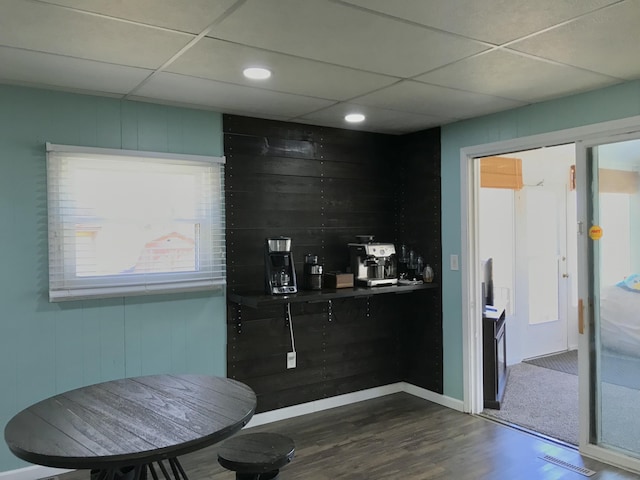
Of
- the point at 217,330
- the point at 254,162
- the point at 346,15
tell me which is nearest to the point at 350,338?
the point at 217,330

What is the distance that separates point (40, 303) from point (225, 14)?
219cm

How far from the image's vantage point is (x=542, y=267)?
20.2 feet

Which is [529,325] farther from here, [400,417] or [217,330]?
[217,330]

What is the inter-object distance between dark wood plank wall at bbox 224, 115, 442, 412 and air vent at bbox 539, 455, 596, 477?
1.22m

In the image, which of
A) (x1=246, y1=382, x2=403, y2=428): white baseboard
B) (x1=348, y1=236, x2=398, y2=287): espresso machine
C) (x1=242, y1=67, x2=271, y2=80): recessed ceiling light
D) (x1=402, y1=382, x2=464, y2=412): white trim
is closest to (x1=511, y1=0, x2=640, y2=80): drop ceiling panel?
(x1=242, y1=67, x2=271, y2=80): recessed ceiling light

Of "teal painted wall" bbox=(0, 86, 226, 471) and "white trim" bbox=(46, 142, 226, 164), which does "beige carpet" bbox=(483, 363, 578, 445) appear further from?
"white trim" bbox=(46, 142, 226, 164)

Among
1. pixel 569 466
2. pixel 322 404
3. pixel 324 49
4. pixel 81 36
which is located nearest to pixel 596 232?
pixel 569 466

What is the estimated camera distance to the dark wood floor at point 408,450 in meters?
3.19

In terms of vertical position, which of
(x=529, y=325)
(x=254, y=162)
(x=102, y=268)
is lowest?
(x=529, y=325)

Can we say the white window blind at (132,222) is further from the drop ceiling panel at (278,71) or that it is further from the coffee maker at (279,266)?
the drop ceiling panel at (278,71)

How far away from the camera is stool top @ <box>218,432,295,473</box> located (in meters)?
2.24

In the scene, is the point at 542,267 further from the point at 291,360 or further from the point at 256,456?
the point at 256,456

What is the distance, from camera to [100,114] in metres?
3.40

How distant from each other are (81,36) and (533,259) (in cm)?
533
